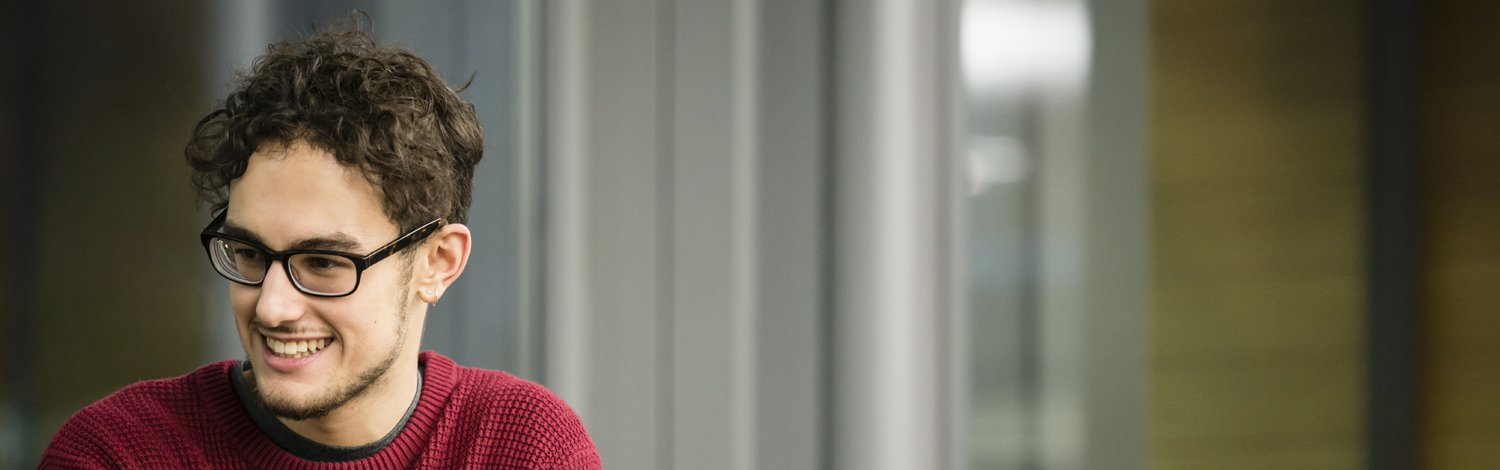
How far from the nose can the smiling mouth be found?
3 centimetres

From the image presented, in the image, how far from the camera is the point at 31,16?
1645 mm

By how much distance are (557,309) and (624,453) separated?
23cm

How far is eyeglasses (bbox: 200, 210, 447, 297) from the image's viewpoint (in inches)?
40.5

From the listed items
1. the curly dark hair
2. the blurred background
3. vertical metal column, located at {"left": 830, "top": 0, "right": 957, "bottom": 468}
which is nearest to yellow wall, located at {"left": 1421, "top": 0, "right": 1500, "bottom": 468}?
the blurred background

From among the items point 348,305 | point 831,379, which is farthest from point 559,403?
point 831,379

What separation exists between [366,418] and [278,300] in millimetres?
166

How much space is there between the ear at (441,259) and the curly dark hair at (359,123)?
0.02 metres

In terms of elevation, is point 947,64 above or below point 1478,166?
above

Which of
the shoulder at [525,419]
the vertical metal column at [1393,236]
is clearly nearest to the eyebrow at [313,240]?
the shoulder at [525,419]

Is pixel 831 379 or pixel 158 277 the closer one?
pixel 158 277

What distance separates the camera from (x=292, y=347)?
105cm

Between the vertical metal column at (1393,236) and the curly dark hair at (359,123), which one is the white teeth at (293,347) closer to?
the curly dark hair at (359,123)

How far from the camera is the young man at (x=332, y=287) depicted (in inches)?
40.8

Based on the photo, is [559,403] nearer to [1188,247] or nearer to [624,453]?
[624,453]
